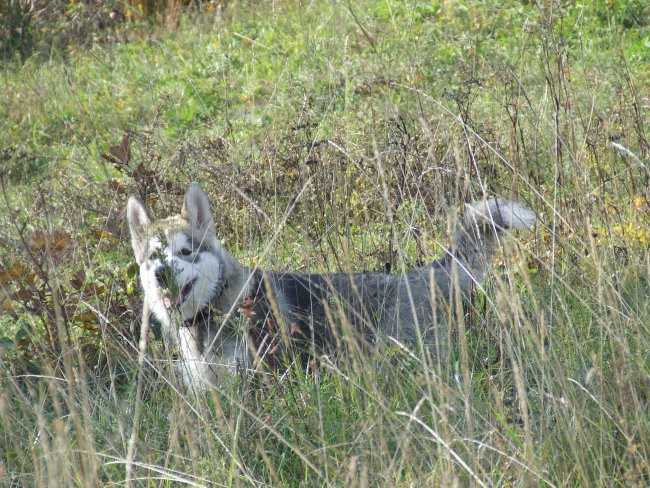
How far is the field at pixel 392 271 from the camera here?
2076mm

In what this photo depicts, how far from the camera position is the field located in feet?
6.81

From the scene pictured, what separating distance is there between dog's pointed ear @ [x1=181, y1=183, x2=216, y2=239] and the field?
14 centimetres

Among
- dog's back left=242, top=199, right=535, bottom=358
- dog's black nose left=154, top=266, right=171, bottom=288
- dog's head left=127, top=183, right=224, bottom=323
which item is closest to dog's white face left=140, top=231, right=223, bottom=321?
dog's head left=127, top=183, right=224, bottom=323

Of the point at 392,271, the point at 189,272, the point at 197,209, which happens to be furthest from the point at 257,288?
the point at 392,271

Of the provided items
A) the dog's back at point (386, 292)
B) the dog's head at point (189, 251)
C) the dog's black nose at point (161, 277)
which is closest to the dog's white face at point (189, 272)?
the dog's head at point (189, 251)

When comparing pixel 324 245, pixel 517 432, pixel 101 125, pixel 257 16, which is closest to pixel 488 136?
pixel 324 245

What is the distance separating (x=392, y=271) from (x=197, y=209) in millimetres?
967

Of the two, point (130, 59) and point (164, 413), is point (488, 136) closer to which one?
point (164, 413)

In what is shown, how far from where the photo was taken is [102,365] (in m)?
3.43

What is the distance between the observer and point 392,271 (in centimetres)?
362

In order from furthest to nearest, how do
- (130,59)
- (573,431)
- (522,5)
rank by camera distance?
(130,59) → (522,5) → (573,431)

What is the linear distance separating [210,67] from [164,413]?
491 cm

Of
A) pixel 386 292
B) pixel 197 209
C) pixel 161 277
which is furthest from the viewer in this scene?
pixel 197 209

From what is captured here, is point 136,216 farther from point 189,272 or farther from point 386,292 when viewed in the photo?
point 386,292
